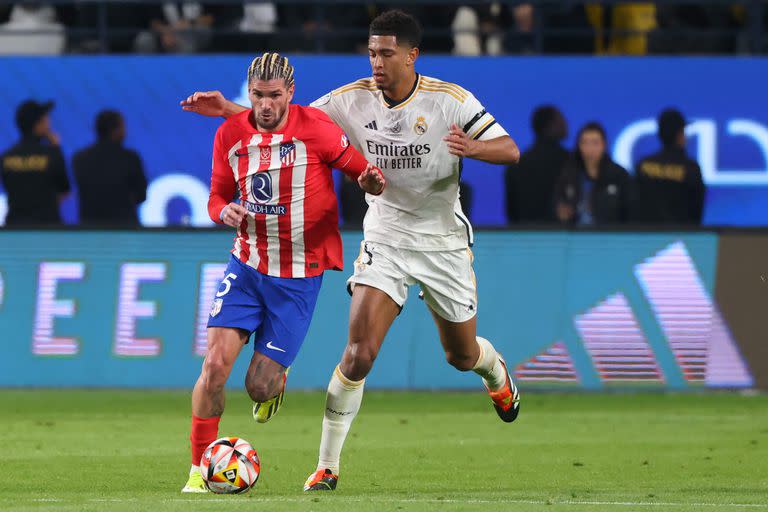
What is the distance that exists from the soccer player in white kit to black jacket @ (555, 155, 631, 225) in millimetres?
5841

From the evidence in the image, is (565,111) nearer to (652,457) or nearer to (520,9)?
(520,9)

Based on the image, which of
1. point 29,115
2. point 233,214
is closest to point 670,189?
point 29,115

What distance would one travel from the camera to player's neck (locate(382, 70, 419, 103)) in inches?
344

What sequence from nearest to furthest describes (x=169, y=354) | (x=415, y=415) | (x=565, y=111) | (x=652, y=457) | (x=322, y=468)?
(x=322, y=468)
(x=652, y=457)
(x=415, y=415)
(x=169, y=354)
(x=565, y=111)

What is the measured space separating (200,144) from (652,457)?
8240 millimetres

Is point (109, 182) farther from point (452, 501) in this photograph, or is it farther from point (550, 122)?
point (452, 501)

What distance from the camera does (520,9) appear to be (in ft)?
58.1

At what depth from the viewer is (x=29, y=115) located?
15.6 meters

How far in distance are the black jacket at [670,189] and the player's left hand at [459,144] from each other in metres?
7.15

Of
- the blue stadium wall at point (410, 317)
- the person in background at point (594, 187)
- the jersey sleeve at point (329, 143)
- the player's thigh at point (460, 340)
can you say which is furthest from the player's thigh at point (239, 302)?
the person in background at point (594, 187)

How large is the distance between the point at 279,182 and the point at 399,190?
79 centimetres

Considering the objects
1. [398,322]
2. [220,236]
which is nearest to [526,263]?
[398,322]

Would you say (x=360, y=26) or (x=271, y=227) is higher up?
(x=360, y=26)

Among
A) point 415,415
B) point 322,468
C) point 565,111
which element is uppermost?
point 565,111
